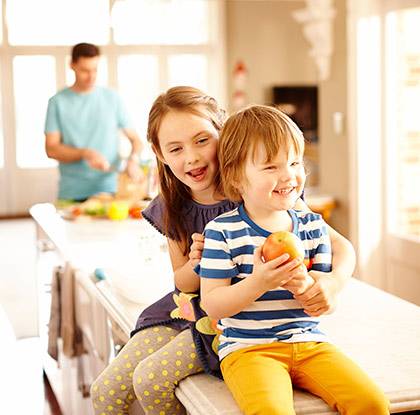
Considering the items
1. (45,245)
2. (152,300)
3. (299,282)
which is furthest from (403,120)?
(299,282)

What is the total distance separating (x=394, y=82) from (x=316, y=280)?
313 cm

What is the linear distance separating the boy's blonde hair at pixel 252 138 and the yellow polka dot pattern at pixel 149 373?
1.28ft

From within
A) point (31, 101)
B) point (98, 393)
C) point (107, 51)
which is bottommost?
point (98, 393)

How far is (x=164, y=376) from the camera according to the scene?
4.50 ft

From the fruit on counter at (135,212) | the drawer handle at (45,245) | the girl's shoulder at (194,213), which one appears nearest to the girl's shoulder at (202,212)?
the girl's shoulder at (194,213)

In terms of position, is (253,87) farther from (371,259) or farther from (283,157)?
(283,157)

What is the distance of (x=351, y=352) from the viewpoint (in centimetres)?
143

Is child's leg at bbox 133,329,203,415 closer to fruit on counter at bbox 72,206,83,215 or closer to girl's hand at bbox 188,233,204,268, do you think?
girl's hand at bbox 188,233,204,268

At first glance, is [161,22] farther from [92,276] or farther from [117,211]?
[92,276]

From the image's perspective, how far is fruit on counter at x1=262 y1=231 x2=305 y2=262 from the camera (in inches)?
44.0

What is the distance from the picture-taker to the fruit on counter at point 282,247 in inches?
44.0

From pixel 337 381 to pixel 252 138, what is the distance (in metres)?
0.45

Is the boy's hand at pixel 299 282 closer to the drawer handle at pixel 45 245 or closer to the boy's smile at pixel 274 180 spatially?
the boy's smile at pixel 274 180

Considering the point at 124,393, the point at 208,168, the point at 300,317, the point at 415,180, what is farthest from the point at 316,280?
the point at 415,180
